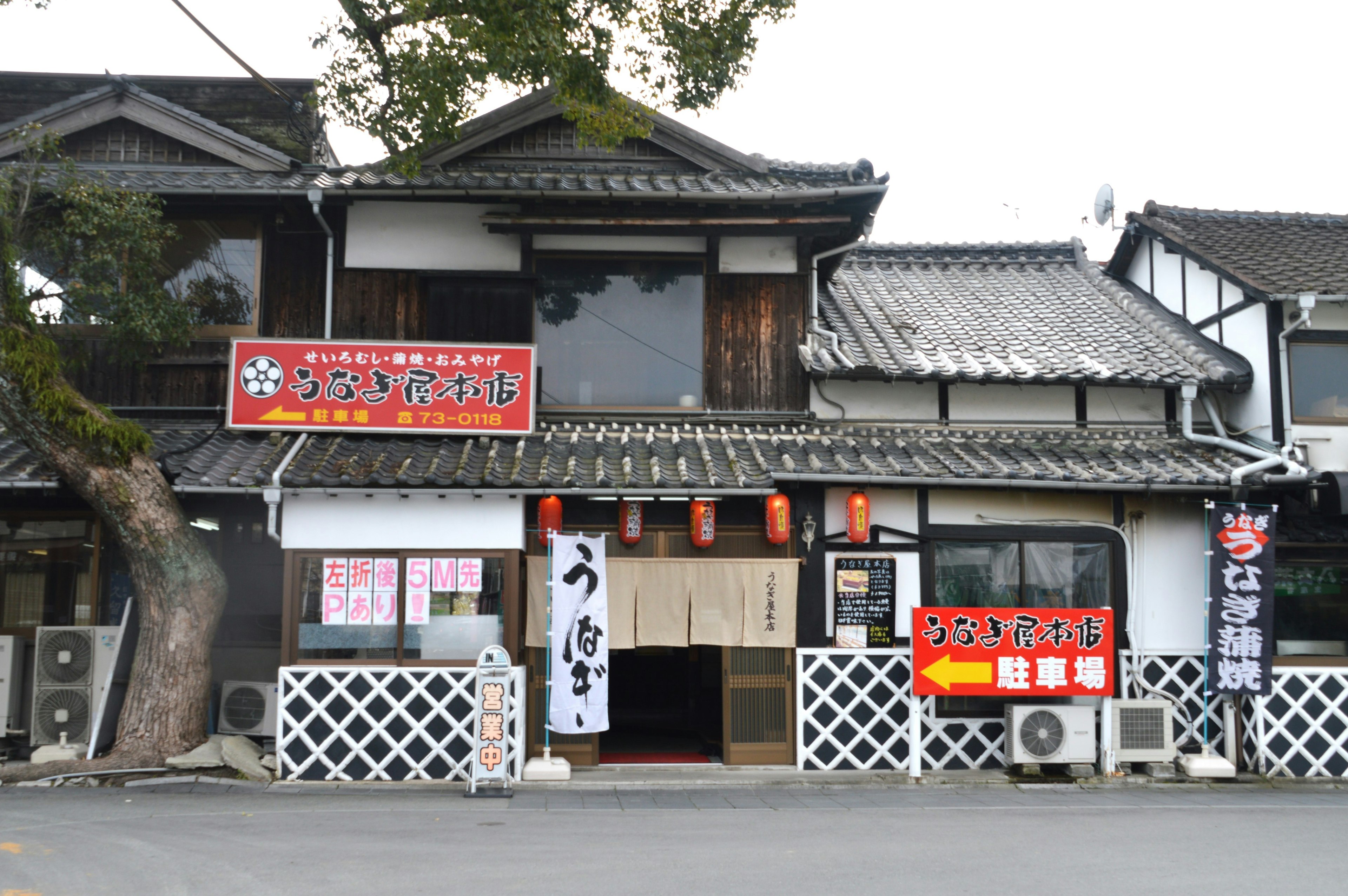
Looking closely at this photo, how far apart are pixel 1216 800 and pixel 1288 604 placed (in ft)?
10.9

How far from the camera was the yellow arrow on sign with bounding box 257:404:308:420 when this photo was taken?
12047 mm

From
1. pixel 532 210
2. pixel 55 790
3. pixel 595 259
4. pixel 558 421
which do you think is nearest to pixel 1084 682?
pixel 558 421

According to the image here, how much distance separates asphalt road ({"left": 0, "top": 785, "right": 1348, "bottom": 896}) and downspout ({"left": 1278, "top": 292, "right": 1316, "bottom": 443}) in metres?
4.49

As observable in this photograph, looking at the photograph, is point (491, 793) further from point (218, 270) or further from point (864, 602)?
point (218, 270)

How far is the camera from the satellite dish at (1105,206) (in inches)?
672

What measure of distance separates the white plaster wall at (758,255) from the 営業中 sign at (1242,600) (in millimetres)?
6066

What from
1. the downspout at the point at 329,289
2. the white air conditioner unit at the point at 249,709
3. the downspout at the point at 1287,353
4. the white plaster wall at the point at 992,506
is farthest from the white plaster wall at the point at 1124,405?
the white air conditioner unit at the point at 249,709

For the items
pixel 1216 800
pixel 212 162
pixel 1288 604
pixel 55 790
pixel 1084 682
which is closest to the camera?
pixel 55 790

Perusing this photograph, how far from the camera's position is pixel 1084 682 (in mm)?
11531

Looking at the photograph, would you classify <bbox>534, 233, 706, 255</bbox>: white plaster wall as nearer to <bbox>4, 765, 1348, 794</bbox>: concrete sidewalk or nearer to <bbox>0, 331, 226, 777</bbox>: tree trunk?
<bbox>0, 331, 226, 777</bbox>: tree trunk

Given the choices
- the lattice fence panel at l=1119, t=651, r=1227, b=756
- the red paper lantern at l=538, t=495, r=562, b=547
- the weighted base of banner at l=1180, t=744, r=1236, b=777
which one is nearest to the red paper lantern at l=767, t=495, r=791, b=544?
the red paper lantern at l=538, t=495, r=562, b=547

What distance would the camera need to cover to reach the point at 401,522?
11.3 m

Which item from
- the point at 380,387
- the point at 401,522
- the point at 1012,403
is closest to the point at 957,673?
the point at 1012,403

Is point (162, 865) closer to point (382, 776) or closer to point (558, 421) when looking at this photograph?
point (382, 776)
